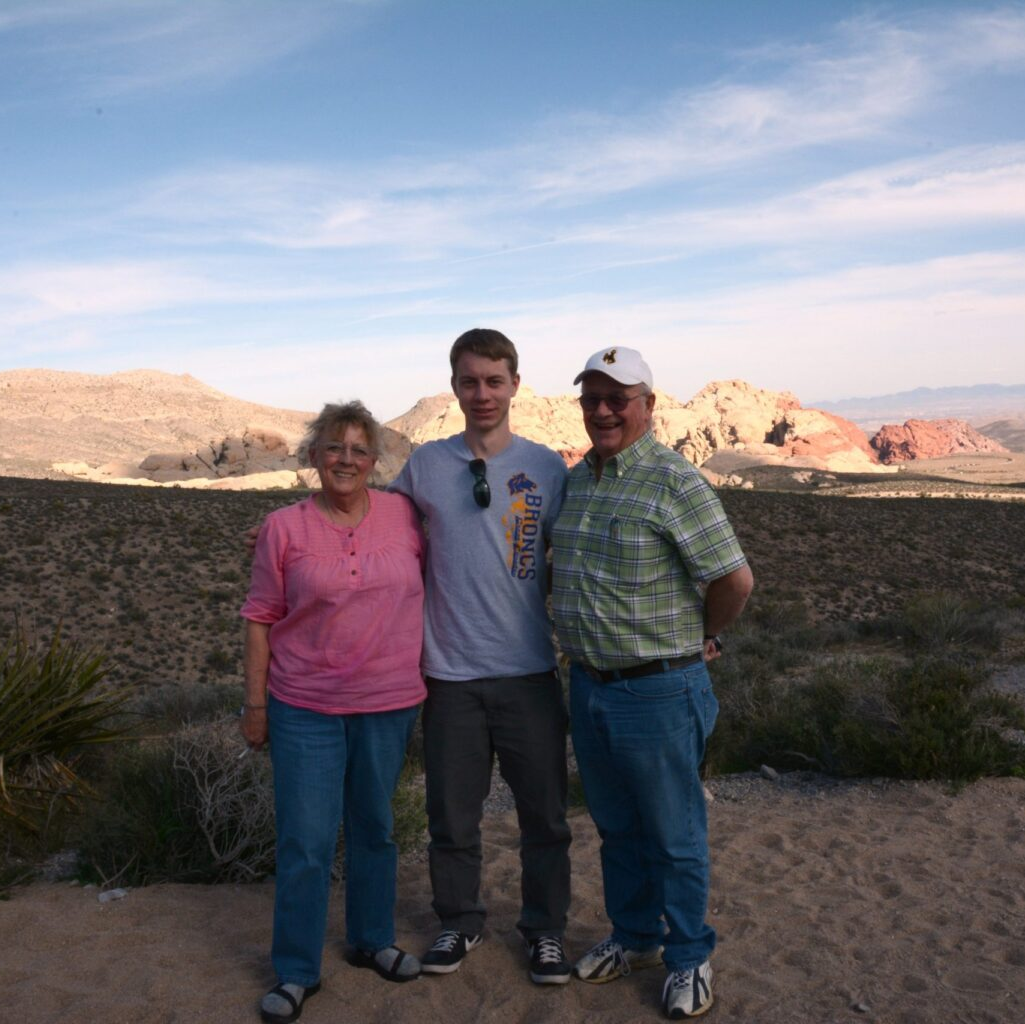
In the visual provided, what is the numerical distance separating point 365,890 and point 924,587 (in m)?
23.7

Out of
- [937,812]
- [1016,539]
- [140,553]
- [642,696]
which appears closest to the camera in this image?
[642,696]

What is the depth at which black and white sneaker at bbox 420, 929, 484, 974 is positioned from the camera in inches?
155

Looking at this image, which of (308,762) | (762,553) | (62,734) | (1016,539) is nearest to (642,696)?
(308,762)

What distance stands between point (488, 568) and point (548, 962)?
1.54m

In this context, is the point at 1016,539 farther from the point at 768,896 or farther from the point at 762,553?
the point at 768,896

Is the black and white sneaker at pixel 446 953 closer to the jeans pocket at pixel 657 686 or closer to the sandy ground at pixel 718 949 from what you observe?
the sandy ground at pixel 718 949

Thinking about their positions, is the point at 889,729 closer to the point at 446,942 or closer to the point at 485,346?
the point at 446,942

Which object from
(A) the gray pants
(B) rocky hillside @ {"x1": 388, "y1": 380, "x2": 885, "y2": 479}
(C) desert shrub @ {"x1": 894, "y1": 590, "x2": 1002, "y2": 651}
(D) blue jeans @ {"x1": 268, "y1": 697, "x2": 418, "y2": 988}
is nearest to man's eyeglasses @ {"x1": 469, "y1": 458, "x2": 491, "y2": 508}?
(A) the gray pants

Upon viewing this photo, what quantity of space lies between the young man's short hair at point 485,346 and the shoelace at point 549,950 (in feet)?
7.26

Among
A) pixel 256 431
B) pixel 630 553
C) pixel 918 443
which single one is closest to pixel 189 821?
pixel 630 553

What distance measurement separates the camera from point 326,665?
362 cm

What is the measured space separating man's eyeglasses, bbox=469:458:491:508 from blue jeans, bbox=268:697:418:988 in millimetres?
822

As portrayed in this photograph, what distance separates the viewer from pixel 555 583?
366cm

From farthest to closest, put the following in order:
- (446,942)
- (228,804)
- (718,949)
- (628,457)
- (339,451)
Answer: (228,804)
(718,949)
(446,942)
(339,451)
(628,457)
